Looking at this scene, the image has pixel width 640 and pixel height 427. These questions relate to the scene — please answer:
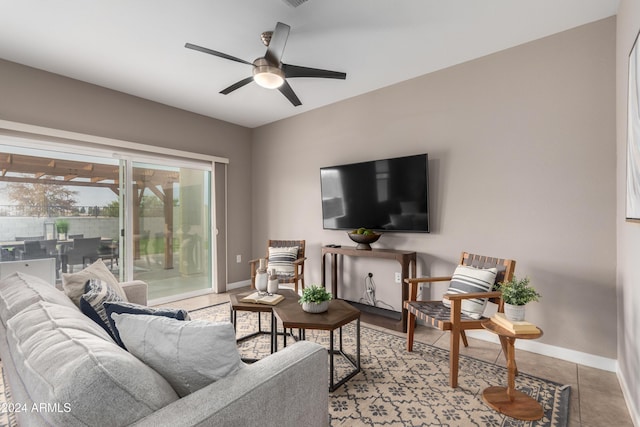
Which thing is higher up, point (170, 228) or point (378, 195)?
point (378, 195)

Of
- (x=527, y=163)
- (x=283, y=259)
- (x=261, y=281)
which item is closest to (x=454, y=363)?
(x=261, y=281)

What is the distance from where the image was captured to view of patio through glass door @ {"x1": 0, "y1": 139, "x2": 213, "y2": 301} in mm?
3111

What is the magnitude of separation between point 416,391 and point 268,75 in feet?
8.33

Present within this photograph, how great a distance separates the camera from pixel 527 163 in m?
2.69

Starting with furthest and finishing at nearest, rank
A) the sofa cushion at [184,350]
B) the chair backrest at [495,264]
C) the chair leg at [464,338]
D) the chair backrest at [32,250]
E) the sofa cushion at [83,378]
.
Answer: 1. the chair backrest at [32,250]
2. the chair leg at [464,338]
3. the chair backrest at [495,264]
4. the sofa cushion at [184,350]
5. the sofa cushion at [83,378]

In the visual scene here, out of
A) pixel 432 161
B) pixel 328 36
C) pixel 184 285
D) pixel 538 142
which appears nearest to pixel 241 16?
pixel 328 36

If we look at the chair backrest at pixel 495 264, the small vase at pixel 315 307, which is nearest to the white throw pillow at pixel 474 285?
the chair backrest at pixel 495 264

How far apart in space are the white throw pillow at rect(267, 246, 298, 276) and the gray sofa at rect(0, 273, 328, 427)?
2.78 metres

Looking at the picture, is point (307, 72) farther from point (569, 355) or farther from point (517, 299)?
point (569, 355)

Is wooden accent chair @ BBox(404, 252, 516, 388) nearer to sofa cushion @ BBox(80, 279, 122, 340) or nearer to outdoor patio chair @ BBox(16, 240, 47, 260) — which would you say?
sofa cushion @ BBox(80, 279, 122, 340)

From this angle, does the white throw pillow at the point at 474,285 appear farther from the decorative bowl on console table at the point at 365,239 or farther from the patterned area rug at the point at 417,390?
the decorative bowl on console table at the point at 365,239

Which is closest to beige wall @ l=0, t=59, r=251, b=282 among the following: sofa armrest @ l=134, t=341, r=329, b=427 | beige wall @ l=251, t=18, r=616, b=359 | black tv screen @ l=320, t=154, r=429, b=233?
black tv screen @ l=320, t=154, r=429, b=233

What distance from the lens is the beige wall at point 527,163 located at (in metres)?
2.39

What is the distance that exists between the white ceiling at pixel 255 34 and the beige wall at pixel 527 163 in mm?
239
